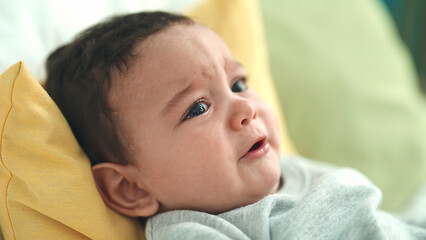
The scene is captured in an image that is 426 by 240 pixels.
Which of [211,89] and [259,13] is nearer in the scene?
[211,89]

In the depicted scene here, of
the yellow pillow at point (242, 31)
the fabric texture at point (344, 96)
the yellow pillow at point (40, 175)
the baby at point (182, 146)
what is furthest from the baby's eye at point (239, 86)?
the fabric texture at point (344, 96)

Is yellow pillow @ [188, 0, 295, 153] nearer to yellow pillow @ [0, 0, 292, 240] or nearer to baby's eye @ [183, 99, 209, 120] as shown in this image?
baby's eye @ [183, 99, 209, 120]

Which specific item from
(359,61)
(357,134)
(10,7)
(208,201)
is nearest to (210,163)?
(208,201)

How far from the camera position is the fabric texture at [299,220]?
782 millimetres

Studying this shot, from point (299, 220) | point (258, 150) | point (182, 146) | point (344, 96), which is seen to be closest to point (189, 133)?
point (182, 146)

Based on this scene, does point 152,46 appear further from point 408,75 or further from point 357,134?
point 408,75

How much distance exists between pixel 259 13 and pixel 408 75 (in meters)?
0.58

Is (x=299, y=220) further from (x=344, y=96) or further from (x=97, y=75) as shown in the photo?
(x=344, y=96)

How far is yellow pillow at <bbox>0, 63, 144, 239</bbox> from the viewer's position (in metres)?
0.80

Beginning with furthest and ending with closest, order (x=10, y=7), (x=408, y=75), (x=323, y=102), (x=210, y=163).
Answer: (x=408, y=75) → (x=323, y=102) → (x=10, y=7) → (x=210, y=163)

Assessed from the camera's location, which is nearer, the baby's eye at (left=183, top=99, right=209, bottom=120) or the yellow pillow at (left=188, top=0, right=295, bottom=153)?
the baby's eye at (left=183, top=99, right=209, bottom=120)

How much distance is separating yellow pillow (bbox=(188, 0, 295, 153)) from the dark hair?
258 millimetres

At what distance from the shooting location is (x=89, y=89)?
89 centimetres

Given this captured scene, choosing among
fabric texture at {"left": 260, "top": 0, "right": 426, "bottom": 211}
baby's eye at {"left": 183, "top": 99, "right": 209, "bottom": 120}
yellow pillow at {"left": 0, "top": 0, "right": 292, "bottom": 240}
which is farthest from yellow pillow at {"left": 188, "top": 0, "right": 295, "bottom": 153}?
yellow pillow at {"left": 0, "top": 0, "right": 292, "bottom": 240}
